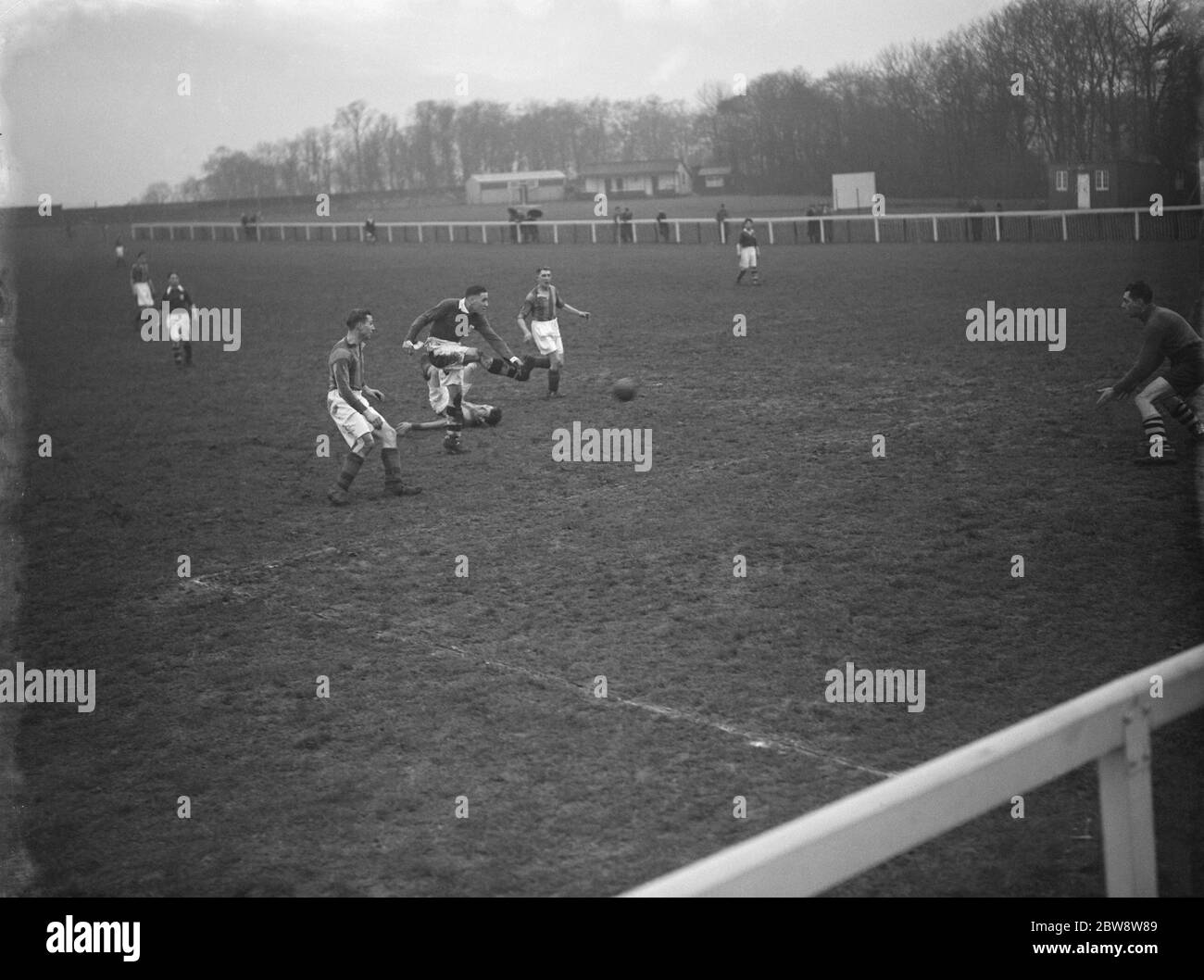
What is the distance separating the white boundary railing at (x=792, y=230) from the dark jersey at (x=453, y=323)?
20.0 meters

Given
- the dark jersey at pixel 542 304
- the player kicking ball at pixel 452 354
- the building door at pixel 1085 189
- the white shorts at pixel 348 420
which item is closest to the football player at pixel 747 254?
the building door at pixel 1085 189

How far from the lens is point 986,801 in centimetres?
253

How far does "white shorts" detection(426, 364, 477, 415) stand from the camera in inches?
583

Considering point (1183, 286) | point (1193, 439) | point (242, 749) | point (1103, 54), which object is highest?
point (1103, 54)

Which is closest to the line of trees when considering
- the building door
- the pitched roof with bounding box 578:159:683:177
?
the building door

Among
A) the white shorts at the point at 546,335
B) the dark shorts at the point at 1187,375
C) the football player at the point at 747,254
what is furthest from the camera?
the football player at the point at 747,254

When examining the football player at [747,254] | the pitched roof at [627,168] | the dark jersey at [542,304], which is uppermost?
the pitched roof at [627,168]

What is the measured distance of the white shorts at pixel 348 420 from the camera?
1230 centimetres

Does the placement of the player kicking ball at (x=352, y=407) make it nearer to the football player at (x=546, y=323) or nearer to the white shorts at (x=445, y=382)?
the white shorts at (x=445, y=382)

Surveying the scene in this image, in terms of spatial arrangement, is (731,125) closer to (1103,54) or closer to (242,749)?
(1103,54)

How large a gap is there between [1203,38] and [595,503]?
21.3 ft

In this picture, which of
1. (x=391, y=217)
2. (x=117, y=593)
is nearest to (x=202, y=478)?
(x=117, y=593)

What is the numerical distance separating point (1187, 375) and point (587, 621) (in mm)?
7087

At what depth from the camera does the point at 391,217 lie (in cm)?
6175
